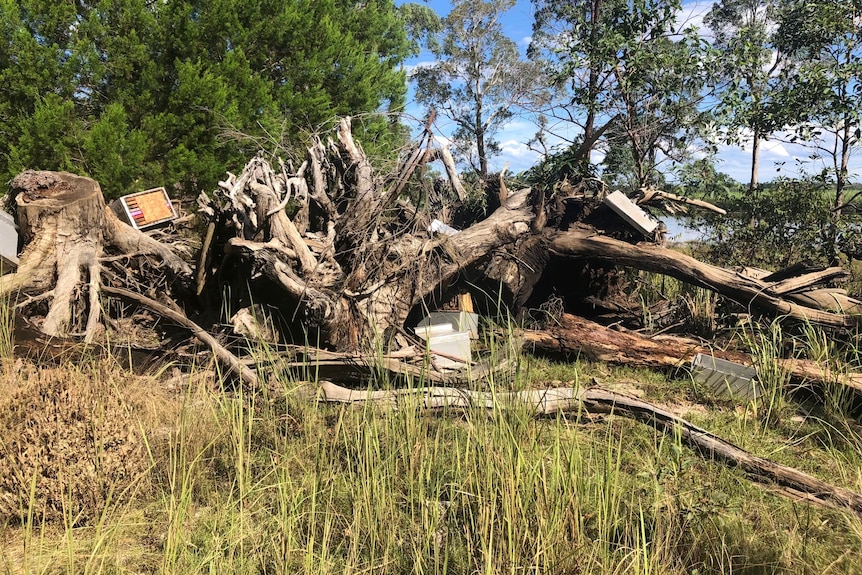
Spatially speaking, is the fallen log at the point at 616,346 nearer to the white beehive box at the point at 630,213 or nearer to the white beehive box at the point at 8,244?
the white beehive box at the point at 630,213

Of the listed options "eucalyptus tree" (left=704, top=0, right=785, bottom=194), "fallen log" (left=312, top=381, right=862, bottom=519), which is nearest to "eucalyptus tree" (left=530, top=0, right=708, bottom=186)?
"eucalyptus tree" (left=704, top=0, right=785, bottom=194)

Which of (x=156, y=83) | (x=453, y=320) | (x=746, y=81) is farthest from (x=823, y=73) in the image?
(x=156, y=83)

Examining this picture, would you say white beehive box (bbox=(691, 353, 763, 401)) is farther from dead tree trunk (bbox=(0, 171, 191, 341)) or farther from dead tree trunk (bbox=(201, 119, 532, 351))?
dead tree trunk (bbox=(0, 171, 191, 341))

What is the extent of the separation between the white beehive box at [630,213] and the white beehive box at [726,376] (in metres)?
1.47

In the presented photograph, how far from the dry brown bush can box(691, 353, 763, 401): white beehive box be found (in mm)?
3883

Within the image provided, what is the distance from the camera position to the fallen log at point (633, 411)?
269cm

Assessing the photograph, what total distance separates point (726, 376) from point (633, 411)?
1.47m

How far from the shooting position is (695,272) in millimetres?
5512

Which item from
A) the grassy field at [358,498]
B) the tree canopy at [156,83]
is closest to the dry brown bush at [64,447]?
the grassy field at [358,498]

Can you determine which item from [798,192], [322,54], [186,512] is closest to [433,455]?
[186,512]

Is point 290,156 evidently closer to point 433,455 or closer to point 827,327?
point 433,455

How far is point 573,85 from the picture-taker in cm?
773

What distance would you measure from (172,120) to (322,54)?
3121 mm

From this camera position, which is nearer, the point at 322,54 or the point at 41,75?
the point at 41,75
